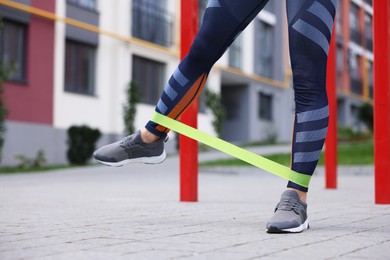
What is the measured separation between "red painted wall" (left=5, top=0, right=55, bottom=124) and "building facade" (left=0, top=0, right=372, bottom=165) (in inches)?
1.0

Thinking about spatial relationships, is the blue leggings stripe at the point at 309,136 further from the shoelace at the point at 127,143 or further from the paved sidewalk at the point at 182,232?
the shoelace at the point at 127,143

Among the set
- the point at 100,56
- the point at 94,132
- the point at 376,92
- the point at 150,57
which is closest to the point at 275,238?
the point at 376,92

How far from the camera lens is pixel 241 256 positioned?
2.35 meters

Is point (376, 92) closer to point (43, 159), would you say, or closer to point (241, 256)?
point (241, 256)

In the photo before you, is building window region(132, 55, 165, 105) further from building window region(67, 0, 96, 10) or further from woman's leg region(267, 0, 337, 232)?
woman's leg region(267, 0, 337, 232)

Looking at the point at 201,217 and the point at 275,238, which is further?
the point at 201,217

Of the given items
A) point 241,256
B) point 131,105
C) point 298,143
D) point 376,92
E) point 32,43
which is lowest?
point 241,256

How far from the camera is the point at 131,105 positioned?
21000 millimetres

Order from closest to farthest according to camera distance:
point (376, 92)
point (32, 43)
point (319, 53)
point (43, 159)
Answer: point (319, 53) < point (376, 92) < point (43, 159) < point (32, 43)

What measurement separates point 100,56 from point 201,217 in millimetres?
17203

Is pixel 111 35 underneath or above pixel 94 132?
above

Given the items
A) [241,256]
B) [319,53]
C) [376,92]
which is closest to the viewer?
[241,256]

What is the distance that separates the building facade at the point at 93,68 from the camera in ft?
56.5

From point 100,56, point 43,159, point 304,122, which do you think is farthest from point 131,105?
point 304,122
